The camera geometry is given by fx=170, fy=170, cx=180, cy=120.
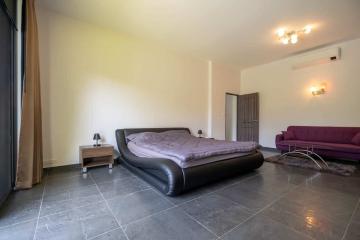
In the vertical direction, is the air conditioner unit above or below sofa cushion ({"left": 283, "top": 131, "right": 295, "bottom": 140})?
above

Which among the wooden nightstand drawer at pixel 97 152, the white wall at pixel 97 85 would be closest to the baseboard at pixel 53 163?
the white wall at pixel 97 85

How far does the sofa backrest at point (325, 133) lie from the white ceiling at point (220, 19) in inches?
85.4

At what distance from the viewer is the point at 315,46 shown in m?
4.41

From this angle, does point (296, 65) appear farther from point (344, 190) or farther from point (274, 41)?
point (344, 190)

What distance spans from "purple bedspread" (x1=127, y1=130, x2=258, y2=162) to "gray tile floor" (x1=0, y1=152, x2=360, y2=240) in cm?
50

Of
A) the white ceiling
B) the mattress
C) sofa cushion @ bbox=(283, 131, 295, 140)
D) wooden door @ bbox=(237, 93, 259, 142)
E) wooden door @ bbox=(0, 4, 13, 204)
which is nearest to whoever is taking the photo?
wooden door @ bbox=(0, 4, 13, 204)

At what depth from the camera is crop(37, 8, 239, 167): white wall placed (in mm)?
3115

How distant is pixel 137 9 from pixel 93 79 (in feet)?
5.27

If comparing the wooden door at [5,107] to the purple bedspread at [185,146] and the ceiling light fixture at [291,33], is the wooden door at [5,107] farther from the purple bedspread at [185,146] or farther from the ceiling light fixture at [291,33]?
the ceiling light fixture at [291,33]

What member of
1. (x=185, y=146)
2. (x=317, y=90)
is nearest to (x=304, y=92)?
(x=317, y=90)

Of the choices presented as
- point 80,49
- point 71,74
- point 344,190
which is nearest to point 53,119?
point 71,74

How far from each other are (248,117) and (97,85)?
5.07 m

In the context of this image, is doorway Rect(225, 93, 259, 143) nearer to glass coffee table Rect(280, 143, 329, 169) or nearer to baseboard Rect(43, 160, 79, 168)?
glass coffee table Rect(280, 143, 329, 169)

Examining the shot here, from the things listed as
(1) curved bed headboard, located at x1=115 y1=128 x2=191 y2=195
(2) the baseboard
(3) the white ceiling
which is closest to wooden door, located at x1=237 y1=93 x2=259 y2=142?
(3) the white ceiling
